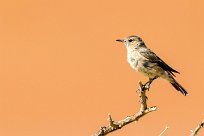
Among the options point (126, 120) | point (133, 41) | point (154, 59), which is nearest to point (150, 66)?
point (154, 59)

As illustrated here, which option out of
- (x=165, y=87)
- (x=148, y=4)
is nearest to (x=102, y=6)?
(x=148, y=4)

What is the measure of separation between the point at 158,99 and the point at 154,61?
10.6 m

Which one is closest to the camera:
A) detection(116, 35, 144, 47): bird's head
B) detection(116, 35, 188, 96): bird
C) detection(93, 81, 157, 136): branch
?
detection(93, 81, 157, 136): branch

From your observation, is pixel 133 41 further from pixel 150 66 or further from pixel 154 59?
pixel 150 66

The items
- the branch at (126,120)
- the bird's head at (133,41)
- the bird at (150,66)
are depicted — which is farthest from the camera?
the bird's head at (133,41)

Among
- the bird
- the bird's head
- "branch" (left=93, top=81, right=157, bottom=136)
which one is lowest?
"branch" (left=93, top=81, right=157, bottom=136)

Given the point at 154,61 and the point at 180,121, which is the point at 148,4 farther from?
the point at 154,61

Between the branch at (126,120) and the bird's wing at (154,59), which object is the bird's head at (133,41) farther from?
the branch at (126,120)

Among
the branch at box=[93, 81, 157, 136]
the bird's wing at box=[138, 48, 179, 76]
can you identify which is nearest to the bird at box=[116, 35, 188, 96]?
the bird's wing at box=[138, 48, 179, 76]

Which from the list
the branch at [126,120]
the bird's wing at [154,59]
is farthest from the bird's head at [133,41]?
the branch at [126,120]

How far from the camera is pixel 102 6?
30.6m

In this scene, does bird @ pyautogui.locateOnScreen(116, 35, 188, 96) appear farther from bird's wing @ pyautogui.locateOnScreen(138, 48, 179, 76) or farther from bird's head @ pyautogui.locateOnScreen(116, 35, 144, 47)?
bird's head @ pyautogui.locateOnScreen(116, 35, 144, 47)

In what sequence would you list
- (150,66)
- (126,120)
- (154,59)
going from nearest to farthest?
(126,120) < (150,66) < (154,59)

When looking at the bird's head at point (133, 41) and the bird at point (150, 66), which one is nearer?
the bird at point (150, 66)
